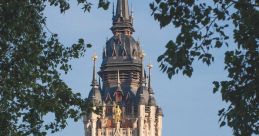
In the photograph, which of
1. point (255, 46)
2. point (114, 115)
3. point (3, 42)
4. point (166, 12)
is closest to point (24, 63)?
point (3, 42)

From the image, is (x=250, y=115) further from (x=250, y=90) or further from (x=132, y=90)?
(x=132, y=90)

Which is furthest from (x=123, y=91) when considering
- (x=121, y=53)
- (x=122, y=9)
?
(x=122, y=9)

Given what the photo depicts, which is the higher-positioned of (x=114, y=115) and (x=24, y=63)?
(x=114, y=115)

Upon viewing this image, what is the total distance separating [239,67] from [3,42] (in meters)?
9.99

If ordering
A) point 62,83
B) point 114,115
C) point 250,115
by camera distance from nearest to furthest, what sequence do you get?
point 250,115
point 62,83
point 114,115

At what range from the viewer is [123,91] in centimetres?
14488

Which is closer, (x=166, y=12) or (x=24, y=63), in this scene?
(x=166, y=12)

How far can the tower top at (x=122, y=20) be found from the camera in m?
150

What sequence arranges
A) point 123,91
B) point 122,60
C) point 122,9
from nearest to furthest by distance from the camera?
point 123,91 < point 122,60 < point 122,9

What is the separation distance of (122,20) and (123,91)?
45.1ft

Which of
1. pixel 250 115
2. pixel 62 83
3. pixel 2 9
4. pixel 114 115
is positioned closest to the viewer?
pixel 250 115

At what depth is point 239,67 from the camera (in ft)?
65.9

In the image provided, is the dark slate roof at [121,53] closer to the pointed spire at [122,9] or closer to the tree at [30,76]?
the pointed spire at [122,9]

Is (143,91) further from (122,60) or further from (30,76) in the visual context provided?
(30,76)
